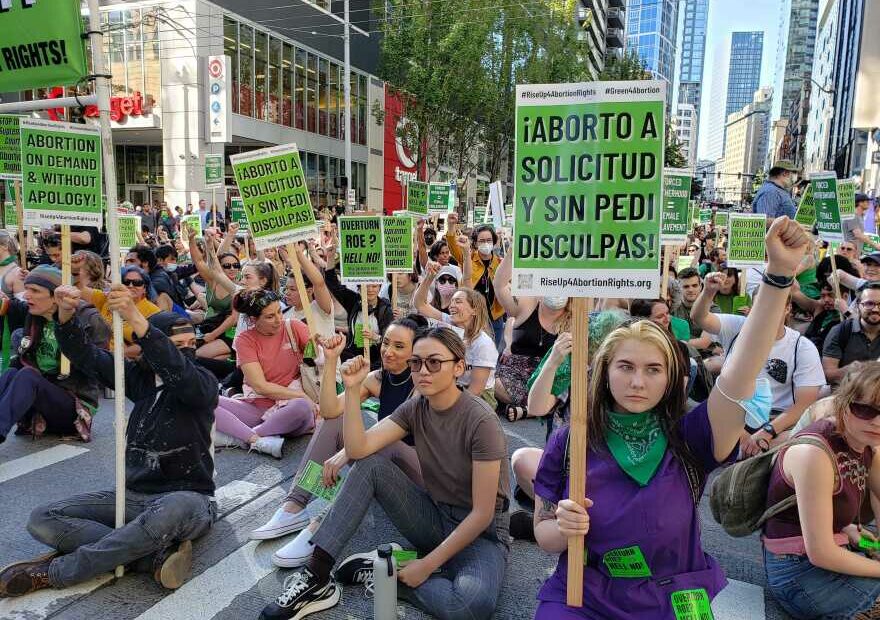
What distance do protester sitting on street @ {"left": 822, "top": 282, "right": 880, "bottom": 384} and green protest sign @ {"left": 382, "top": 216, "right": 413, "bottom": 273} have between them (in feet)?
12.7

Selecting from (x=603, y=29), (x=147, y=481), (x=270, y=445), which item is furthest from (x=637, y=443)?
(x=603, y=29)

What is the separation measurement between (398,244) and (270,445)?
2.52m

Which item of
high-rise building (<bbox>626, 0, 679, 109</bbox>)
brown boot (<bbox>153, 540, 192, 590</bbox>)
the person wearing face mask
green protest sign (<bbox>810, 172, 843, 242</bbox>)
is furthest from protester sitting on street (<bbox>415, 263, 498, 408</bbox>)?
high-rise building (<bbox>626, 0, 679, 109</bbox>)

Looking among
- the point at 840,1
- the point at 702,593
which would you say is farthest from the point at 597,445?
the point at 840,1

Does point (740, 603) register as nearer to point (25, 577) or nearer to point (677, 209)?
point (25, 577)

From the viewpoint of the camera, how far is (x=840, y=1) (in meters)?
60.7

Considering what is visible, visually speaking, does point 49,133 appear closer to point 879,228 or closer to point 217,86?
point 879,228

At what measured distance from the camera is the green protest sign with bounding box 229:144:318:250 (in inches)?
214

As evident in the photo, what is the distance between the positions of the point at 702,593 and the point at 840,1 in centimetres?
7420

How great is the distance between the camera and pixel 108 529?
3.38 m

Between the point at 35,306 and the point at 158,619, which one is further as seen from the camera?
the point at 35,306

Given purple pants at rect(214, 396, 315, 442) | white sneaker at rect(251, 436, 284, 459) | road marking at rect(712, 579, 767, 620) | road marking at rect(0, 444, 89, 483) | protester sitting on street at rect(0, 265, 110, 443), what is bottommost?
road marking at rect(0, 444, 89, 483)

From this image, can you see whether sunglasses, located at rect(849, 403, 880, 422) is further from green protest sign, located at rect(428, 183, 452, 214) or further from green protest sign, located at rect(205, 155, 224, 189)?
green protest sign, located at rect(205, 155, 224, 189)

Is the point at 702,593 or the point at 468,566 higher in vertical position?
the point at 702,593
